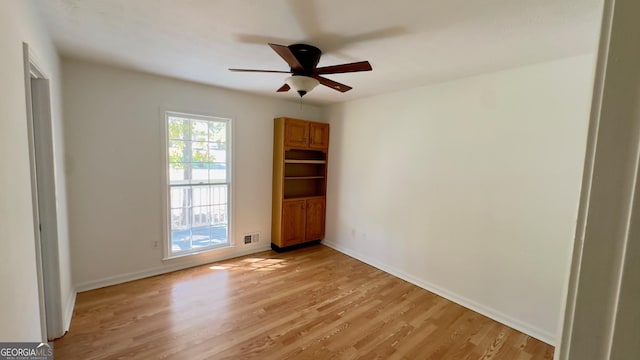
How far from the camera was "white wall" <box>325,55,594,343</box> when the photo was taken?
249cm

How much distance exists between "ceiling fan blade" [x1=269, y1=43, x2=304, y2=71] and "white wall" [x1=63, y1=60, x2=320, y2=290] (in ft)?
6.88

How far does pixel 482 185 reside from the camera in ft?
9.86

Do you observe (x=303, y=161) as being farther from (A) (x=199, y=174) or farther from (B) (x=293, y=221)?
(A) (x=199, y=174)

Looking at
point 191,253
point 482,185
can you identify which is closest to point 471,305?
point 482,185

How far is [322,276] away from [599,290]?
3.55 metres

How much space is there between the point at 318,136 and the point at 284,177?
3.04ft

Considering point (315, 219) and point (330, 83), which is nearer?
point (330, 83)

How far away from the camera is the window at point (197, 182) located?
371cm

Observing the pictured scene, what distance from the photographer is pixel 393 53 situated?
96.5 inches

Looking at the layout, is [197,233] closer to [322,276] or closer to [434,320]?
[322,276]

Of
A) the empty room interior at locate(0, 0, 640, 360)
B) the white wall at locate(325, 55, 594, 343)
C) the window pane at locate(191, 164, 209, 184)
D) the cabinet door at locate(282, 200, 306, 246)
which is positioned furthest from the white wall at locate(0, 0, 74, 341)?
the white wall at locate(325, 55, 594, 343)

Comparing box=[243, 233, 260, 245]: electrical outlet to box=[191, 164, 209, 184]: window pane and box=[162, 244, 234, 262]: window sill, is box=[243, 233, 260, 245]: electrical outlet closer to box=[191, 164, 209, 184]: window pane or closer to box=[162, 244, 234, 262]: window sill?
box=[162, 244, 234, 262]: window sill

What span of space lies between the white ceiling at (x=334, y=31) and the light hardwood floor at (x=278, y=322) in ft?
8.18

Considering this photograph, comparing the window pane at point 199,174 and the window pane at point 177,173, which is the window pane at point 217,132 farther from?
the window pane at point 177,173
